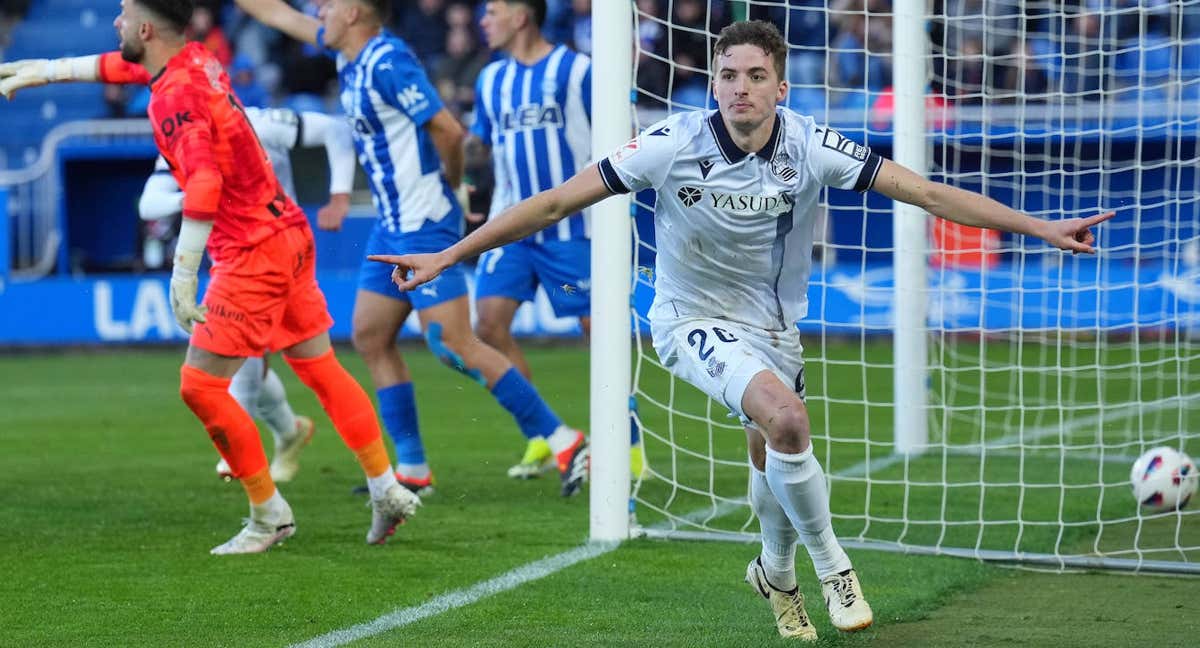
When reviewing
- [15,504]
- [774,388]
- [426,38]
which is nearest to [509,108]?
[15,504]

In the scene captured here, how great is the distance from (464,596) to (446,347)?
7.57 ft

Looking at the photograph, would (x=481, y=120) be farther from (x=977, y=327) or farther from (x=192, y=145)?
(x=977, y=327)

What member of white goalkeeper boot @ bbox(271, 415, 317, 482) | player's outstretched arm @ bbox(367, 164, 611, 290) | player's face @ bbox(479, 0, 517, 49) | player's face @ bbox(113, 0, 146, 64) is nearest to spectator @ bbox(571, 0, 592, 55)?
player's face @ bbox(479, 0, 517, 49)

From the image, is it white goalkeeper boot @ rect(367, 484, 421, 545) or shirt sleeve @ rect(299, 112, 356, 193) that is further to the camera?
shirt sleeve @ rect(299, 112, 356, 193)

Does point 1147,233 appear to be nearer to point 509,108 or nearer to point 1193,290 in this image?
point 1193,290

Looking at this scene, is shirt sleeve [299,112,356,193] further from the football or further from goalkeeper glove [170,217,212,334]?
the football

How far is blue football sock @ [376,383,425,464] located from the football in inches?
124

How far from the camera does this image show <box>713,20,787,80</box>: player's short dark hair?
15.1ft

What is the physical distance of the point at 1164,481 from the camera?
6660mm

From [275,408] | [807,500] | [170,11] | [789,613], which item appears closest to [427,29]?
[275,408]

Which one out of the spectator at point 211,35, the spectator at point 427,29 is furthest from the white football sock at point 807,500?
the spectator at point 211,35

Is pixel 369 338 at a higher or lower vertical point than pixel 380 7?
lower

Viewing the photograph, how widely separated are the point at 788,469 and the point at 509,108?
4280 mm

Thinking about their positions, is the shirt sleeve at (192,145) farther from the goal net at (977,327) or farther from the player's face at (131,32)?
the goal net at (977,327)
